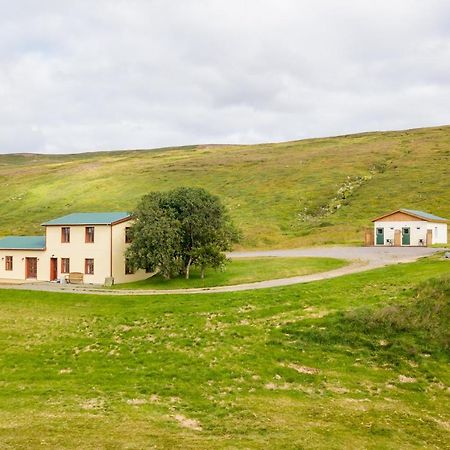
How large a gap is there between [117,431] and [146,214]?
3495 cm

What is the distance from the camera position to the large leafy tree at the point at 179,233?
4897 centimetres

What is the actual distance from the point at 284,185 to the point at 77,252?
224 feet

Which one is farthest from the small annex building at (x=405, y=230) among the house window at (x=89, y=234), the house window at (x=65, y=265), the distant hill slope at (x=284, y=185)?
the house window at (x=65, y=265)

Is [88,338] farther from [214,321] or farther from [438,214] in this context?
[438,214]

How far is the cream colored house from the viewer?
54469 millimetres

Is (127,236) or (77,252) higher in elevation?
(127,236)

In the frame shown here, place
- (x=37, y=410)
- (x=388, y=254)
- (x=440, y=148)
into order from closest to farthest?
(x=37, y=410) → (x=388, y=254) → (x=440, y=148)

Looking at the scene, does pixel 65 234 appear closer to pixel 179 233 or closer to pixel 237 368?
pixel 179 233

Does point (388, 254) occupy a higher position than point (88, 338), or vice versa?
point (388, 254)

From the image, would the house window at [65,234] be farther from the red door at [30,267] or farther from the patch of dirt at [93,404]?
the patch of dirt at [93,404]

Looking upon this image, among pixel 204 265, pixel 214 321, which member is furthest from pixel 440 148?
pixel 214 321

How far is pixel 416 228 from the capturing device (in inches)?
2776

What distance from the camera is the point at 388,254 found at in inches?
2279

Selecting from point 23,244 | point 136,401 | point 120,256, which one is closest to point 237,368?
point 136,401
